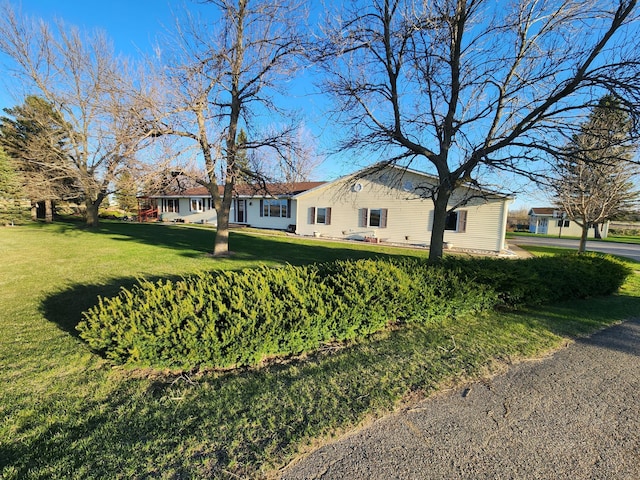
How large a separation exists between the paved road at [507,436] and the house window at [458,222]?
14.2m

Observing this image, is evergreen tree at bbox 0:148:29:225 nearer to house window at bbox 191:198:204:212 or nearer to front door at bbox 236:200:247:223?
house window at bbox 191:198:204:212

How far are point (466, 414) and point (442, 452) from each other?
57 centimetres

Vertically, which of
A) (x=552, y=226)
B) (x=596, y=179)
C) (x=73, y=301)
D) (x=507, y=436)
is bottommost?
(x=73, y=301)

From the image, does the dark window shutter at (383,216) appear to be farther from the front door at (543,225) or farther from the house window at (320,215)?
the front door at (543,225)

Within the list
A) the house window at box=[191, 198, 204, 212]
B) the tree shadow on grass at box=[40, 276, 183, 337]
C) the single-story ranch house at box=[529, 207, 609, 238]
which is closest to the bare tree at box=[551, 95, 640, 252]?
the tree shadow on grass at box=[40, 276, 183, 337]

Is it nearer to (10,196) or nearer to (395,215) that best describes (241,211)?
(395,215)

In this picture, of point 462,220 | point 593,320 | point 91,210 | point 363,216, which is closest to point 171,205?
point 91,210

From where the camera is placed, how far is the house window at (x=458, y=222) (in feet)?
54.0

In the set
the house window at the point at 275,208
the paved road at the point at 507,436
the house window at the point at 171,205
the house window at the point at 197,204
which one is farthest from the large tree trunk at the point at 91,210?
the paved road at the point at 507,436

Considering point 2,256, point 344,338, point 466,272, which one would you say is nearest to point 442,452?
point 344,338

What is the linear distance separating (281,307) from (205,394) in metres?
1.15

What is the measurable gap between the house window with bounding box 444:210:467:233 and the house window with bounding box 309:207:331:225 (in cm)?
756

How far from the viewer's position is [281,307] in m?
3.51

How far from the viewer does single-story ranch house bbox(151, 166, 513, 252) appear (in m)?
15.9
